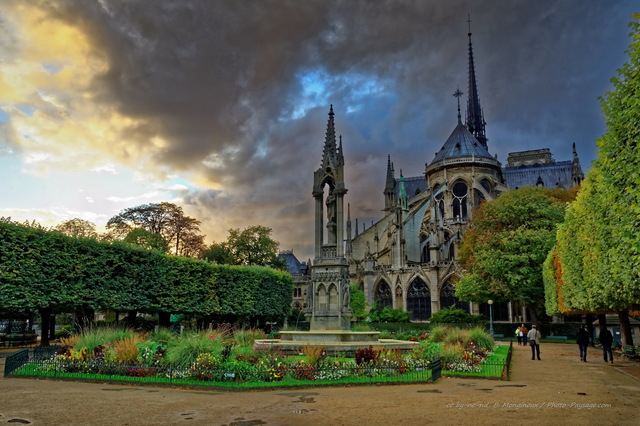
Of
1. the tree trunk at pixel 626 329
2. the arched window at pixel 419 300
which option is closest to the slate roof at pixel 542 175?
the arched window at pixel 419 300

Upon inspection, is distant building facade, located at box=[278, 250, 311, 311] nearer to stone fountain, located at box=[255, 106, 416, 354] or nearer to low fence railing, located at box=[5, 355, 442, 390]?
stone fountain, located at box=[255, 106, 416, 354]

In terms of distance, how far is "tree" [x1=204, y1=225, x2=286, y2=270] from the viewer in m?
56.3

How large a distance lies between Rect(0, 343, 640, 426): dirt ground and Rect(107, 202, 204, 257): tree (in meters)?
42.4

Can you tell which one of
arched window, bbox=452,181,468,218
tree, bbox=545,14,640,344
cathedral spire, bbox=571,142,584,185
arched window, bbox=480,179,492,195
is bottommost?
tree, bbox=545,14,640,344

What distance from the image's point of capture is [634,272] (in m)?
11.2

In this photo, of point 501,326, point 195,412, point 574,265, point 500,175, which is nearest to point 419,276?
point 501,326

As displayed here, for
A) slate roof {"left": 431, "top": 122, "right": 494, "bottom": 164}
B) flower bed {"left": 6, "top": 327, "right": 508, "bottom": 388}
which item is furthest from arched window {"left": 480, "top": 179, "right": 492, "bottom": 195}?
flower bed {"left": 6, "top": 327, "right": 508, "bottom": 388}

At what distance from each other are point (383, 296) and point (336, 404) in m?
54.1

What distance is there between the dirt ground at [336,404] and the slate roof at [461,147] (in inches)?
2350

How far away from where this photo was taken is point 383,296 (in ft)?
209

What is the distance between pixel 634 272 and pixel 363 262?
56.2 m

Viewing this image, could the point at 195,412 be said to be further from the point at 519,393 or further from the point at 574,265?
the point at 574,265

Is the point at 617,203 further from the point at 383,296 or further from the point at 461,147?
the point at 461,147

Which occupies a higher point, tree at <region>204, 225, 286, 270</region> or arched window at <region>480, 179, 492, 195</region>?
arched window at <region>480, 179, 492, 195</region>
